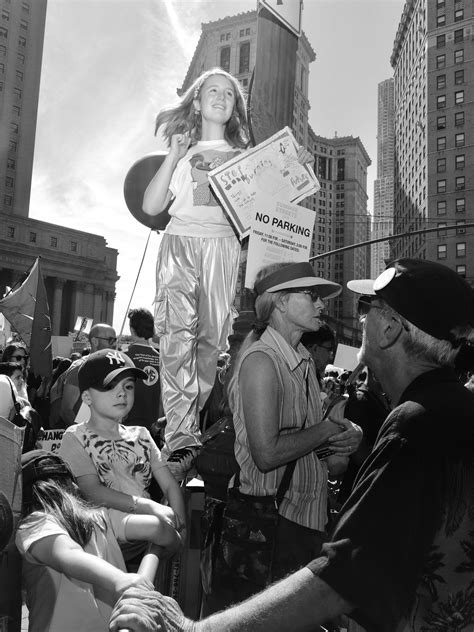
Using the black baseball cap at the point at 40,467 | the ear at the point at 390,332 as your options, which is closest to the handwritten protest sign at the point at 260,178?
the black baseball cap at the point at 40,467

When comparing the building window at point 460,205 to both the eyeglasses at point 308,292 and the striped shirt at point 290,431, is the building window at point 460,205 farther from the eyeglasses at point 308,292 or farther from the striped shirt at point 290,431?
the striped shirt at point 290,431

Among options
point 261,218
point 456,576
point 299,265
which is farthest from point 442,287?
point 261,218

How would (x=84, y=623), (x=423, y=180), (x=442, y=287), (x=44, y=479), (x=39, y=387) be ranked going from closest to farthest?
(x=442, y=287) → (x=84, y=623) → (x=44, y=479) → (x=39, y=387) → (x=423, y=180)

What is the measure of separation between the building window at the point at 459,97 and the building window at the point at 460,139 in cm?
415

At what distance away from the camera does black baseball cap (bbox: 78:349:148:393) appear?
11.0 feet

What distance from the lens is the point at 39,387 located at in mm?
8297

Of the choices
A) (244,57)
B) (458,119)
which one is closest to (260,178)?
(458,119)

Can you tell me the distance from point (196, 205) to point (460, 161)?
2965 inches

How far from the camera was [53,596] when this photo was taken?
2326 millimetres

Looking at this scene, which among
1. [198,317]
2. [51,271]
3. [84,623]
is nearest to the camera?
[84,623]

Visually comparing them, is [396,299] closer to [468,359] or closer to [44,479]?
[468,359]

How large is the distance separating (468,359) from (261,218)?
1.93m

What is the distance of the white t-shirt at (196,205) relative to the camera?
13.5 feet

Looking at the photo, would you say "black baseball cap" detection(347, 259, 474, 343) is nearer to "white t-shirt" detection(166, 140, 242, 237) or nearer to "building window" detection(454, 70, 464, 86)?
"white t-shirt" detection(166, 140, 242, 237)
